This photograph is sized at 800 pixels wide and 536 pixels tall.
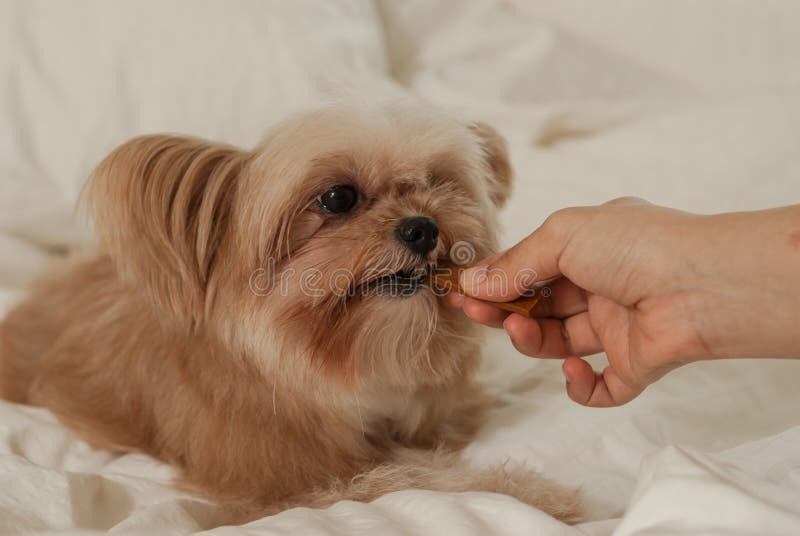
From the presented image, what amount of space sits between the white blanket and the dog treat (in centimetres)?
45

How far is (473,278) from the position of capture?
160 cm

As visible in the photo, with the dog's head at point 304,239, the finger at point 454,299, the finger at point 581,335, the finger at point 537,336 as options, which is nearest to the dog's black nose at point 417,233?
the dog's head at point 304,239

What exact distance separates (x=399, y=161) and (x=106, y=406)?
38.4 inches

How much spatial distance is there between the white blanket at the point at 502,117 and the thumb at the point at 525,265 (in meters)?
0.51

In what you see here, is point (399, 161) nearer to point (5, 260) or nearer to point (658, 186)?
point (658, 186)

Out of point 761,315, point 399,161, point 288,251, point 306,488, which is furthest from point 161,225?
point 761,315

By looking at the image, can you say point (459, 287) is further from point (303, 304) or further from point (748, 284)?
point (748, 284)

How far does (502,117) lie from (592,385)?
146 cm

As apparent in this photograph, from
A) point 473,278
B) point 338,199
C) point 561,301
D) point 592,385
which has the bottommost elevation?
point 592,385

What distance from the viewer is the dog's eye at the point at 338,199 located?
5.62ft

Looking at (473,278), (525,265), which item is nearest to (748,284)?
(525,265)

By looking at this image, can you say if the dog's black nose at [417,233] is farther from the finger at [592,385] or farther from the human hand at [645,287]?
the finger at [592,385]

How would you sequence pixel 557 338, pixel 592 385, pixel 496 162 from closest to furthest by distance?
pixel 592 385 < pixel 557 338 < pixel 496 162

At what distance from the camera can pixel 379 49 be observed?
286 centimetres
